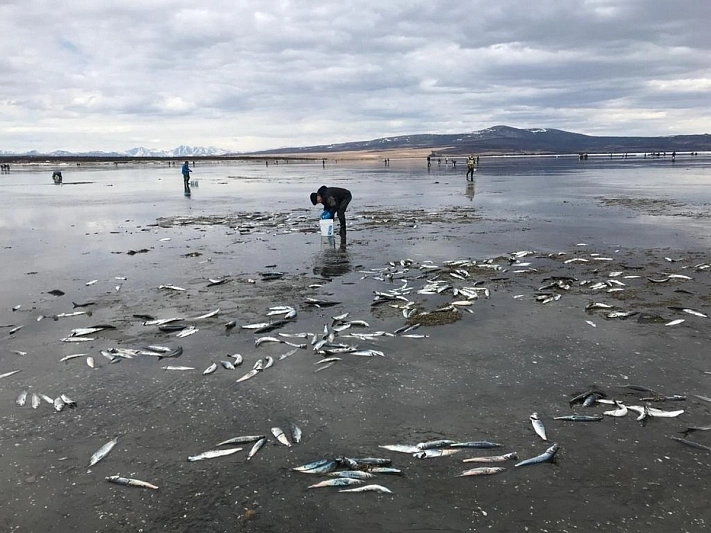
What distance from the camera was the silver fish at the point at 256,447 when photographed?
5.55m

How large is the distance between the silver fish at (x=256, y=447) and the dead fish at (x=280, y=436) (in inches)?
5.4

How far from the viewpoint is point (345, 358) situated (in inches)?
317

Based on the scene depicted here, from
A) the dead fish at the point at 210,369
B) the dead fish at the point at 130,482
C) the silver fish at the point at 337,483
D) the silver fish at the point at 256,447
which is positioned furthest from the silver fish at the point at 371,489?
the dead fish at the point at 210,369

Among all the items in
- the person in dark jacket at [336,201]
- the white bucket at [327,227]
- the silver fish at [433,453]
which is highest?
the person in dark jacket at [336,201]

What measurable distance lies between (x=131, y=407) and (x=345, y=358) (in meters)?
3.10

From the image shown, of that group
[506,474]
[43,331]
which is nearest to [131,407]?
[43,331]

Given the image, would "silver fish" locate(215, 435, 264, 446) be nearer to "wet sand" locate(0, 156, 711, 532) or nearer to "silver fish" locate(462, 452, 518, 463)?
"wet sand" locate(0, 156, 711, 532)

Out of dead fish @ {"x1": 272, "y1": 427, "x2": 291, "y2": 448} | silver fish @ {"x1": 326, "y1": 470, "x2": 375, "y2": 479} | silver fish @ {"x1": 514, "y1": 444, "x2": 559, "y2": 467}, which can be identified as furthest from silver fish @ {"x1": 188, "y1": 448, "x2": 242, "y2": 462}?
silver fish @ {"x1": 514, "y1": 444, "x2": 559, "y2": 467}

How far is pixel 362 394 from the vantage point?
687 centimetres

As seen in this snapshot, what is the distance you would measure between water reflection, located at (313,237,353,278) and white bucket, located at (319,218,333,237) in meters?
0.21

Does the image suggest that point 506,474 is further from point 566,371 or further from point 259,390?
point 259,390

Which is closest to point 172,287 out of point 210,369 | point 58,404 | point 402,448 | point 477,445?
point 210,369

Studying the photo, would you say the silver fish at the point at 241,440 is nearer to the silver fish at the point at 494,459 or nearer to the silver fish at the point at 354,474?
the silver fish at the point at 354,474

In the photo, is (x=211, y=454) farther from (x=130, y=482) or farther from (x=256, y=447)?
(x=130, y=482)
